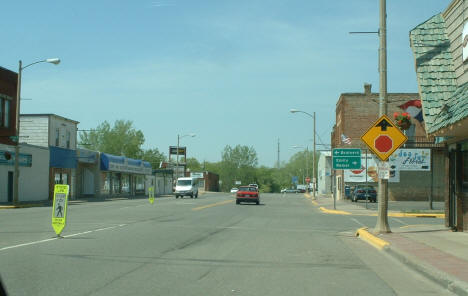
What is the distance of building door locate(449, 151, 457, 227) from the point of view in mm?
16788

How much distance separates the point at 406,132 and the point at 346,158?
20988 mm

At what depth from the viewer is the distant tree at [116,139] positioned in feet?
327

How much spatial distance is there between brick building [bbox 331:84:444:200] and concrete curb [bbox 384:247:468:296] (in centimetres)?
4170

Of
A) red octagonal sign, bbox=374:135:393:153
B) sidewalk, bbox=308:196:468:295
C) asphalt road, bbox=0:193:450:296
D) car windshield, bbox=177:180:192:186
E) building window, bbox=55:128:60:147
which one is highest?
building window, bbox=55:128:60:147

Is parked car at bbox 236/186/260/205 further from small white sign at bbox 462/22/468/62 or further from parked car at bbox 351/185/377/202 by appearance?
small white sign at bbox 462/22/468/62

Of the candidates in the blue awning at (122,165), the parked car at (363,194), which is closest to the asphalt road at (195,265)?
the parked car at (363,194)

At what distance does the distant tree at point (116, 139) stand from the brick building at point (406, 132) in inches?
1856

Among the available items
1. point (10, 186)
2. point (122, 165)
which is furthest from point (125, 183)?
point (10, 186)

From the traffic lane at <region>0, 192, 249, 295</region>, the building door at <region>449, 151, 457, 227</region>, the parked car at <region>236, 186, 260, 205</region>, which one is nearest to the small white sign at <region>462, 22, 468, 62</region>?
the building door at <region>449, 151, 457, 227</region>

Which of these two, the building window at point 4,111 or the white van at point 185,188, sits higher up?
the building window at point 4,111

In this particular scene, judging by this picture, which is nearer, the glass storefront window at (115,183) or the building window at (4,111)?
the building window at (4,111)

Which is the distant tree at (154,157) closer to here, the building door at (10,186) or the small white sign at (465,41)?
the building door at (10,186)

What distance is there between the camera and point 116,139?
10000cm

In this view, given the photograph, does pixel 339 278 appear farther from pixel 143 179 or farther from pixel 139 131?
pixel 139 131
